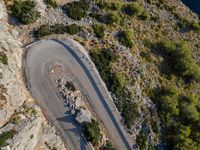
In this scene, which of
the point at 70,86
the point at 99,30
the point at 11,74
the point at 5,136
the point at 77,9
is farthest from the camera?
the point at 77,9

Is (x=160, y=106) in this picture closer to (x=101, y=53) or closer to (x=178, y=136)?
(x=178, y=136)

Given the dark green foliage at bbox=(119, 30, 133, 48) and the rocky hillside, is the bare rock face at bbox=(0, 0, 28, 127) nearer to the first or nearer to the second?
the rocky hillside

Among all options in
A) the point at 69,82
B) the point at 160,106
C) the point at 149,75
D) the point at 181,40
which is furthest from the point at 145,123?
the point at 181,40

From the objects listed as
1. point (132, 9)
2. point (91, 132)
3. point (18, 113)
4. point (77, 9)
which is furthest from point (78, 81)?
point (132, 9)

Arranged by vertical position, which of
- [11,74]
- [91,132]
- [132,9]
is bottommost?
[91,132]

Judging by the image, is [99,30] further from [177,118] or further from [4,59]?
[177,118]

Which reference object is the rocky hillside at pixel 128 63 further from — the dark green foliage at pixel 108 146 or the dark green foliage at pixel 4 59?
the dark green foliage at pixel 108 146

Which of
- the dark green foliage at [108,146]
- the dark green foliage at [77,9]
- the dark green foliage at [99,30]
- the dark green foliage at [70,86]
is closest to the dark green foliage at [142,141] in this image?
the dark green foliage at [108,146]
